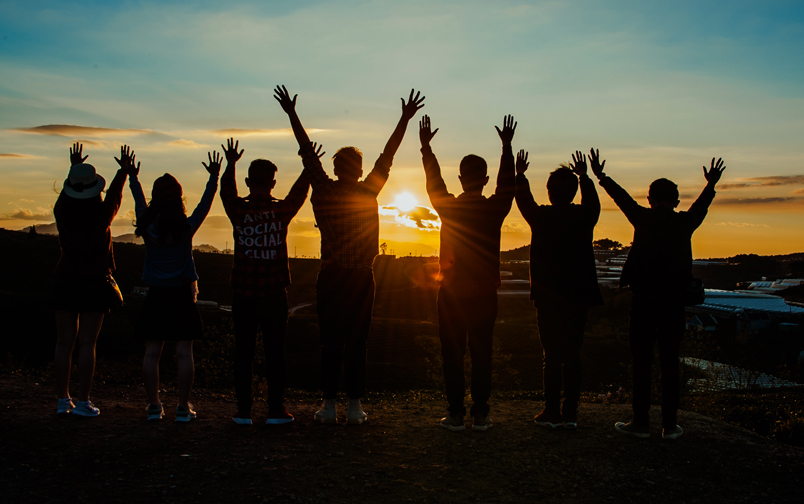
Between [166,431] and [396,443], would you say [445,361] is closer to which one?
[396,443]

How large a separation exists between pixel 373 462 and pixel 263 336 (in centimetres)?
140

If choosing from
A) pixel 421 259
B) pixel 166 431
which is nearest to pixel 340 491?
pixel 166 431

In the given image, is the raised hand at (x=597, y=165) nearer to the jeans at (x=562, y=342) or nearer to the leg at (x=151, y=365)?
the jeans at (x=562, y=342)

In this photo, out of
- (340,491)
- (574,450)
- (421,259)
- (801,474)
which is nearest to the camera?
(340,491)

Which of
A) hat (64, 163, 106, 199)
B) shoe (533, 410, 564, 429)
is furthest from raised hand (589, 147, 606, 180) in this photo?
hat (64, 163, 106, 199)

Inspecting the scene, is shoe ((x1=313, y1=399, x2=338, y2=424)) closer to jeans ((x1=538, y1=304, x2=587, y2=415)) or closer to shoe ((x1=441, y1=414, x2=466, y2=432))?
shoe ((x1=441, y1=414, x2=466, y2=432))

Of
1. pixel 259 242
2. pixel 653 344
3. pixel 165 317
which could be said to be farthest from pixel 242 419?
pixel 653 344

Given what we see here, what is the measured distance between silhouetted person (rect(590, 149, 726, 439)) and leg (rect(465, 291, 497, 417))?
1.21 m

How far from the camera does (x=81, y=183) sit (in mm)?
4781

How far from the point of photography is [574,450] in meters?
4.48

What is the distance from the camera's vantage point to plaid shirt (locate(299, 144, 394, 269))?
454 centimetres

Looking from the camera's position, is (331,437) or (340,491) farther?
(331,437)

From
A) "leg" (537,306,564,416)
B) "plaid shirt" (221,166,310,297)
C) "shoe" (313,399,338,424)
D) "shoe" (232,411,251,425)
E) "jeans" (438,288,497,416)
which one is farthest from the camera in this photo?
"shoe" (313,399,338,424)

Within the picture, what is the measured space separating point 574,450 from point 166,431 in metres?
3.36
